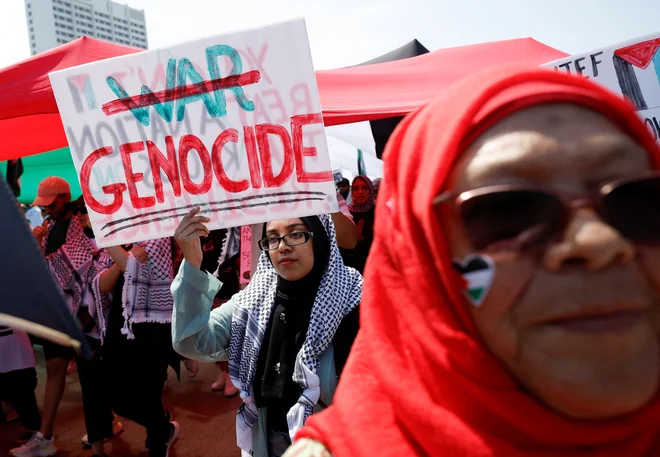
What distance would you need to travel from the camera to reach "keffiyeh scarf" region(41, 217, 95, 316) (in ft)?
12.3

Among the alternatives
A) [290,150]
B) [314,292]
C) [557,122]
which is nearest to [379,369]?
[557,122]

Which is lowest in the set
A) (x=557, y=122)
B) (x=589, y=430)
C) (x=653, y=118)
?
(x=589, y=430)

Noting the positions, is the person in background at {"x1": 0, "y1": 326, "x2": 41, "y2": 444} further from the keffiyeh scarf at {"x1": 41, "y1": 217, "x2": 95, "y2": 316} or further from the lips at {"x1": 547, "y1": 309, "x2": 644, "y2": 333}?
the lips at {"x1": 547, "y1": 309, "x2": 644, "y2": 333}

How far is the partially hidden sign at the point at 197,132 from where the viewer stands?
2.33m

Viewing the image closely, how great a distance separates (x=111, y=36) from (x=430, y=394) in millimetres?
98586

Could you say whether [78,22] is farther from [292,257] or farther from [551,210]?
[551,210]

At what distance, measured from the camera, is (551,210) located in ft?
2.18

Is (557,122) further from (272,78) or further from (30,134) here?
(30,134)

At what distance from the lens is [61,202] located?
3943mm

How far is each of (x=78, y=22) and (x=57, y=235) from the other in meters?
93.9

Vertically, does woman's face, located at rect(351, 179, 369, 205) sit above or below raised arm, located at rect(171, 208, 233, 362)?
above

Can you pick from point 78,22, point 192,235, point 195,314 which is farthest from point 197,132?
point 78,22

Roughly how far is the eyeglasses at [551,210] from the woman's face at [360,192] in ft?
15.5

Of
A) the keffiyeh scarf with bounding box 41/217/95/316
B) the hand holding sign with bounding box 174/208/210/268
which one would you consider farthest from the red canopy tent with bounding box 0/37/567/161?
the hand holding sign with bounding box 174/208/210/268
